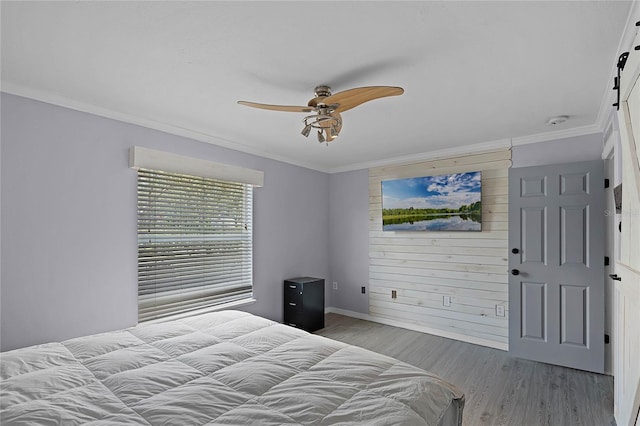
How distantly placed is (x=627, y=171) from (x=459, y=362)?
2.71 m

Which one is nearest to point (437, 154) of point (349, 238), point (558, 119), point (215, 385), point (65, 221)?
point (558, 119)

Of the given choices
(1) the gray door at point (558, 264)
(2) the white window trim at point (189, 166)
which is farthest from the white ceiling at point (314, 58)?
(1) the gray door at point (558, 264)

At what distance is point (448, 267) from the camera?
419 cm

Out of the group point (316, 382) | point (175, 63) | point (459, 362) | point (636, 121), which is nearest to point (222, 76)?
point (175, 63)

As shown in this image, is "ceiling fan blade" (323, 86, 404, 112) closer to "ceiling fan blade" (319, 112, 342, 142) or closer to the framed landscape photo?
"ceiling fan blade" (319, 112, 342, 142)

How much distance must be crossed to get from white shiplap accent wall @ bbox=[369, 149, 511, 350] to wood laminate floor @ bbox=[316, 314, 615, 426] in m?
0.25

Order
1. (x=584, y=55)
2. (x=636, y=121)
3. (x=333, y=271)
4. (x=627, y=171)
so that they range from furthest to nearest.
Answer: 1. (x=333, y=271)
2. (x=584, y=55)
3. (x=627, y=171)
4. (x=636, y=121)

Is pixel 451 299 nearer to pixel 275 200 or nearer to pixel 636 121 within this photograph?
pixel 275 200

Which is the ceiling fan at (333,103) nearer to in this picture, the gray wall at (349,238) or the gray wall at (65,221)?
the gray wall at (65,221)

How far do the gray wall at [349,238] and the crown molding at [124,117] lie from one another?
1336 millimetres

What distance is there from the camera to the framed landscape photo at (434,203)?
397 cm

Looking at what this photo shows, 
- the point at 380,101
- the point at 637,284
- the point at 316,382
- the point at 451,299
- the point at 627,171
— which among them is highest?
the point at 380,101

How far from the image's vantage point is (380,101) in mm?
2672

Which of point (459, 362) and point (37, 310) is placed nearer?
point (37, 310)
